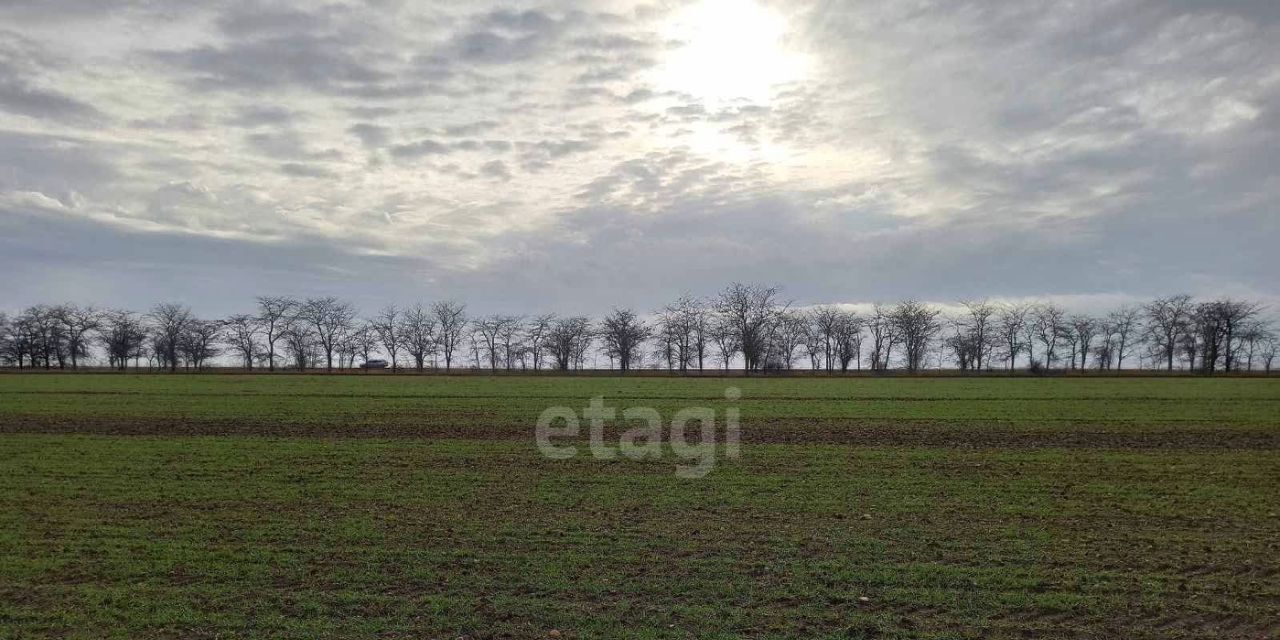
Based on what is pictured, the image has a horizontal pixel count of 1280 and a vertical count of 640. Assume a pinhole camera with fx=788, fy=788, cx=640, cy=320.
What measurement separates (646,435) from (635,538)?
667 inches

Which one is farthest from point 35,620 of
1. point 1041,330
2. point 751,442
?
point 1041,330

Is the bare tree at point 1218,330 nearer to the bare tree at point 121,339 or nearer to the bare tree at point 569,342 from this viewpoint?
the bare tree at point 569,342

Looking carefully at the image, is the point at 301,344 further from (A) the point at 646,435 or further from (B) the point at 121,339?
(A) the point at 646,435

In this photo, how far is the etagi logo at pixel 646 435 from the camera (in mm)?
24078

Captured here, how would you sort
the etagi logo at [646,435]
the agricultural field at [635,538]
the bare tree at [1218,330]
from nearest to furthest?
the agricultural field at [635,538] → the etagi logo at [646,435] → the bare tree at [1218,330]

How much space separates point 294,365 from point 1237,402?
145313 millimetres

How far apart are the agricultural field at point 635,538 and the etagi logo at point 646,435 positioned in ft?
2.01

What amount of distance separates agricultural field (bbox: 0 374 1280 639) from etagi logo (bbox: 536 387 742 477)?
0.61m

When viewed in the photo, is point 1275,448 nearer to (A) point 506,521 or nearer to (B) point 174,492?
(A) point 506,521

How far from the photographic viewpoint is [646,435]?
1204 inches

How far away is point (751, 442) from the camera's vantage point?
27812mm

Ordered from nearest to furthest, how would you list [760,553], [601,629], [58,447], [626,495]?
[601,629] < [760,553] < [626,495] < [58,447]

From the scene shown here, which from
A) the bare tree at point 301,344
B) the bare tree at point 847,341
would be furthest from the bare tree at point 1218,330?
the bare tree at point 301,344

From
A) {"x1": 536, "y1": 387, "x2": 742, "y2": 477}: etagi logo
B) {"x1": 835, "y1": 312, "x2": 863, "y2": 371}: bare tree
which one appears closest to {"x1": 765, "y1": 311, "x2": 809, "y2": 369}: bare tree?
{"x1": 835, "y1": 312, "x2": 863, "y2": 371}: bare tree
